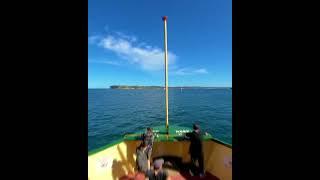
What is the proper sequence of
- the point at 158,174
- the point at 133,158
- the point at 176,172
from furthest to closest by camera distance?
the point at 133,158 → the point at 176,172 → the point at 158,174

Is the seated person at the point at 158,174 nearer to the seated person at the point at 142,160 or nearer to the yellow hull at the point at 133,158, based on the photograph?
the seated person at the point at 142,160

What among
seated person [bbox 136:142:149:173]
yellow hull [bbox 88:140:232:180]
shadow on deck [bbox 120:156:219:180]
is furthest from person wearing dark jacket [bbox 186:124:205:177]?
seated person [bbox 136:142:149:173]

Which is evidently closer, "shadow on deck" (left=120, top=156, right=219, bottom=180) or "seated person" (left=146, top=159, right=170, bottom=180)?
"seated person" (left=146, top=159, right=170, bottom=180)

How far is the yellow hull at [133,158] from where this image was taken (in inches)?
197

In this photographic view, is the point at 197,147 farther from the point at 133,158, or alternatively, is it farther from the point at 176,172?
the point at 133,158

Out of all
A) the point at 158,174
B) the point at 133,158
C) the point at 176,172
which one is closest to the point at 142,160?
the point at 158,174

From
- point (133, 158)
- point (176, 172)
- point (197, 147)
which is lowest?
point (176, 172)

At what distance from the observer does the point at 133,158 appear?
245 inches

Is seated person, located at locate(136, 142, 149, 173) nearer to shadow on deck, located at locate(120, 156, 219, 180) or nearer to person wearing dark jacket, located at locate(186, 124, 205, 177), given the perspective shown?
shadow on deck, located at locate(120, 156, 219, 180)

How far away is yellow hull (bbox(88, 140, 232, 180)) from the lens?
5004 mm

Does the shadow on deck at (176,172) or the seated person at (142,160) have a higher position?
the seated person at (142,160)

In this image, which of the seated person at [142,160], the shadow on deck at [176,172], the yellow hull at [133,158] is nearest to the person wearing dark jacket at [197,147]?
the shadow on deck at [176,172]

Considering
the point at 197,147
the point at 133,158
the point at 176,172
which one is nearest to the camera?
the point at 197,147
